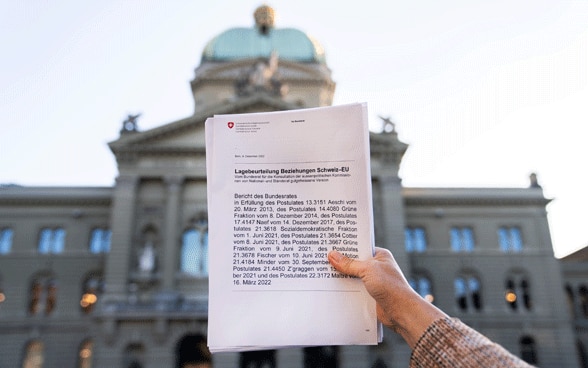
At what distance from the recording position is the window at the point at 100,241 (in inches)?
1470

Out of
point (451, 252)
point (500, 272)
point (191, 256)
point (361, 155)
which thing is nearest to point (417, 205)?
point (451, 252)

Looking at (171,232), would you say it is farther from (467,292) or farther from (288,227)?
(288,227)

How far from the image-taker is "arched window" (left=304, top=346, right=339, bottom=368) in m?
31.3

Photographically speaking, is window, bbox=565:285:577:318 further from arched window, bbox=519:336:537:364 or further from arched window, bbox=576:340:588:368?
arched window, bbox=519:336:537:364

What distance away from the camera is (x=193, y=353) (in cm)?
3444

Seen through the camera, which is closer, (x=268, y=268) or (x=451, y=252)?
(x=268, y=268)

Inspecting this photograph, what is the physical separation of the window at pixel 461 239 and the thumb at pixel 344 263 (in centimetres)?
3774

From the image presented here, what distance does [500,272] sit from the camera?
122 feet

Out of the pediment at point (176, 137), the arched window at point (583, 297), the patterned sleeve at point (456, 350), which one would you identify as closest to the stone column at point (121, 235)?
the pediment at point (176, 137)

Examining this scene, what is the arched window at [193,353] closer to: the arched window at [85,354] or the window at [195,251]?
the window at [195,251]

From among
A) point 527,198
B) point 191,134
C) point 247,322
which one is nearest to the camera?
point 247,322

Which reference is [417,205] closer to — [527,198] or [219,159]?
[527,198]

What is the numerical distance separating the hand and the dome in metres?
49.7

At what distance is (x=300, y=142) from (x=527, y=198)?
40.4 meters
